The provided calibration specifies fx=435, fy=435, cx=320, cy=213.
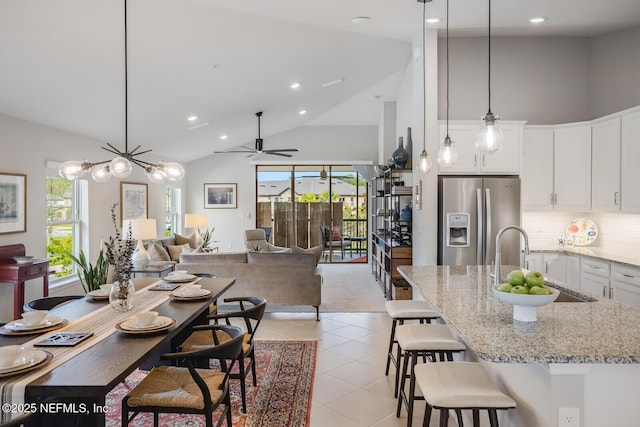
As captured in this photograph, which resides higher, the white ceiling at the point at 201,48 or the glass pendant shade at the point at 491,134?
the white ceiling at the point at 201,48

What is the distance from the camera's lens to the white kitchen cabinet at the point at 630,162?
13.8 ft

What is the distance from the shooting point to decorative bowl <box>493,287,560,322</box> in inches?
75.1

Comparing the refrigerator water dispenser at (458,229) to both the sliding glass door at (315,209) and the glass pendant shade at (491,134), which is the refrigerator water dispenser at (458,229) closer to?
the glass pendant shade at (491,134)

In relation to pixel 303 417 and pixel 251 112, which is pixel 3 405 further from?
pixel 251 112

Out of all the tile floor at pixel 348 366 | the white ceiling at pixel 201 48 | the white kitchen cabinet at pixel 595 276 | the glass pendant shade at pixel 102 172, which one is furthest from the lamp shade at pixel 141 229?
the white kitchen cabinet at pixel 595 276

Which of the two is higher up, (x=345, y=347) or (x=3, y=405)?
(x=3, y=405)

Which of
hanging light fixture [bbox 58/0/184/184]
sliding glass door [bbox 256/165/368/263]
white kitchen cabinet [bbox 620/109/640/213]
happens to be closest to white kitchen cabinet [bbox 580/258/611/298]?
white kitchen cabinet [bbox 620/109/640/213]

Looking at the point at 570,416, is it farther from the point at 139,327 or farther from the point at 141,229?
the point at 141,229

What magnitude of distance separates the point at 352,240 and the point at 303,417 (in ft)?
25.3

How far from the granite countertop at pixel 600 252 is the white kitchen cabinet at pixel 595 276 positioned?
0.07 m

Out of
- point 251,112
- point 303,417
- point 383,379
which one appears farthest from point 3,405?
point 251,112

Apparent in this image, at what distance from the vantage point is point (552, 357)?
60.9 inches

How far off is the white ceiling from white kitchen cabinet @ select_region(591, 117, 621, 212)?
1.16 meters

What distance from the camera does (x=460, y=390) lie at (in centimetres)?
189
